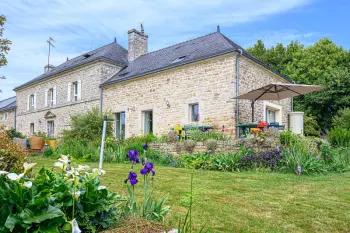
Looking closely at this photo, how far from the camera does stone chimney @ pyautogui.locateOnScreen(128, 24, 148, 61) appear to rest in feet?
63.5

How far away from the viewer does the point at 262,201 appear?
4.37 meters

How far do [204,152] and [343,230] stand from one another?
21.8ft

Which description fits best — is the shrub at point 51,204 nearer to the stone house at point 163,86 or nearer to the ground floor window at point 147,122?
the stone house at point 163,86

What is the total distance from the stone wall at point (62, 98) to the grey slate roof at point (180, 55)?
39.8 inches

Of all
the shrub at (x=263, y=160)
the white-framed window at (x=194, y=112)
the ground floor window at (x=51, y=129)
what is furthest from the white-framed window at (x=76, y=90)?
the shrub at (x=263, y=160)

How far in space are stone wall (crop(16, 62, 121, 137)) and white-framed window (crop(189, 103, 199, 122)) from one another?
6725 millimetres

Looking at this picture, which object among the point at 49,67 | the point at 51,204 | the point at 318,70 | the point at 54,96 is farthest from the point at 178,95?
the point at 49,67

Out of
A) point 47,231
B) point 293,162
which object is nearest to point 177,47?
point 293,162

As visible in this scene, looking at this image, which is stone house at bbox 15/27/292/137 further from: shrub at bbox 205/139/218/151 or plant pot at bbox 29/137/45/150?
plant pot at bbox 29/137/45/150

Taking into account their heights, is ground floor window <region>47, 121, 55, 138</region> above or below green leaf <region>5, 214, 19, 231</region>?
above

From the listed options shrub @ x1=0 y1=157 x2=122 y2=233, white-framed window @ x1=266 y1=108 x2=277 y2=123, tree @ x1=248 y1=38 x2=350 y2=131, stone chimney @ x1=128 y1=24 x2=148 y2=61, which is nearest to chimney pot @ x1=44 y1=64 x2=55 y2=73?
stone chimney @ x1=128 y1=24 x2=148 y2=61

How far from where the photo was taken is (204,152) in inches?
388

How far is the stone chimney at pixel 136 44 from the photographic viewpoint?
63.5 ft

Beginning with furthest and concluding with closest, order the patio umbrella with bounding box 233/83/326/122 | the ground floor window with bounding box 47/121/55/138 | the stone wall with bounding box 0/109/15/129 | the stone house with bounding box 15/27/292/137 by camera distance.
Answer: the stone wall with bounding box 0/109/15/129 → the ground floor window with bounding box 47/121/55/138 → the stone house with bounding box 15/27/292/137 → the patio umbrella with bounding box 233/83/326/122
